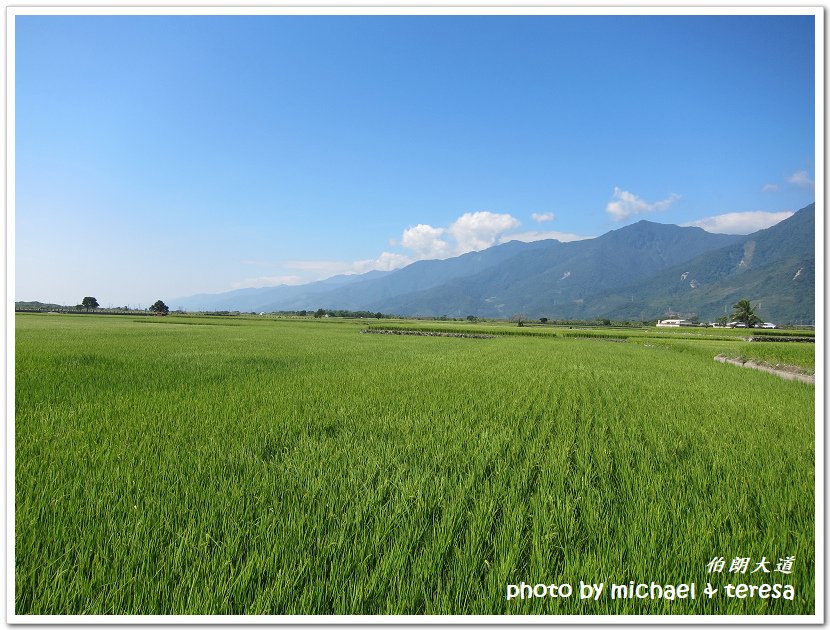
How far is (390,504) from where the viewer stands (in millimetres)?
2721

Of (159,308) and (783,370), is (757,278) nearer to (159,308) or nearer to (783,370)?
(783,370)

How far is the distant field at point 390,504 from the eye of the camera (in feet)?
5.83

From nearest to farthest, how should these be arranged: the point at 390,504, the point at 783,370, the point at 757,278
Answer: the point at 390,504, the point at 783,370, the point at 757,278

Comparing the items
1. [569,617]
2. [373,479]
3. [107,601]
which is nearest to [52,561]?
[107,601]

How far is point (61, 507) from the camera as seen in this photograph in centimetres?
253

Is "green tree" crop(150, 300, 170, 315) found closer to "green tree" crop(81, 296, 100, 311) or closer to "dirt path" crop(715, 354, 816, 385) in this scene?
"green tree" crop(81, 296, 100, 311)

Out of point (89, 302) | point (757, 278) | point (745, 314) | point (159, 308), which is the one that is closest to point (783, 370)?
point (757, 278)

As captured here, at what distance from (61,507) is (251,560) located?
1.73 meters

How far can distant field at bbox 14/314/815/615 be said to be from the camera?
1.78 metres

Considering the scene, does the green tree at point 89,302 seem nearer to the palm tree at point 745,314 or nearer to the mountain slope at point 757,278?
the mountain slope at point 757,278

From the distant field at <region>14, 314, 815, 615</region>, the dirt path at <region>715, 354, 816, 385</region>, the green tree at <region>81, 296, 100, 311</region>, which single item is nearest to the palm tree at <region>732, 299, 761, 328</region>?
the dirt path at <region>715, 354, 816, 385</region>

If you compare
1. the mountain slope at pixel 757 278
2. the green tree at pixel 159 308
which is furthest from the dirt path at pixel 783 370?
the green tree at pixel 159 308

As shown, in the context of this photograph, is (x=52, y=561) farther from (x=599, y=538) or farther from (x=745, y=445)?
(x=745, y=445)
